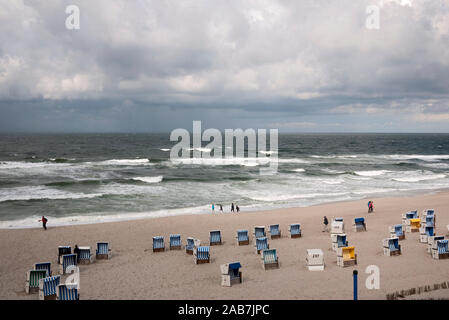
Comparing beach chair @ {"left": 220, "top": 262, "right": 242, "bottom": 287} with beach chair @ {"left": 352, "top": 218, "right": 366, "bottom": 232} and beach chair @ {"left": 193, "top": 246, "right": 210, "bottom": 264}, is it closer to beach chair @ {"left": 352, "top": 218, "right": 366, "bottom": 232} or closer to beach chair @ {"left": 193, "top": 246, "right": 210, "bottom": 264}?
beach chair @ {"left": 193, "top": 246, "right": 210, "bottom": 264}

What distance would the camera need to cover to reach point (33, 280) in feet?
36.7

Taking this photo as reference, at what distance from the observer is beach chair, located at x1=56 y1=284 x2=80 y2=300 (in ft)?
32.2

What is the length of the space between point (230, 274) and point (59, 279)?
514cm

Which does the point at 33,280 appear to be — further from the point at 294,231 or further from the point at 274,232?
the point at 294,231

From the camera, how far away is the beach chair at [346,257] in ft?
40.8

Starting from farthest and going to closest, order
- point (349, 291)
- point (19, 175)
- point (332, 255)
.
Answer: point (19, 175)
point (332, 255)
point (349, 291)

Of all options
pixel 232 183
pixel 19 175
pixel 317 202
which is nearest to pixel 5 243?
pixel 317 202

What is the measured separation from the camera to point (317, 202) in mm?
29219

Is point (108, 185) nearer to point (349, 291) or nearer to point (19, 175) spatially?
point (19, 175)

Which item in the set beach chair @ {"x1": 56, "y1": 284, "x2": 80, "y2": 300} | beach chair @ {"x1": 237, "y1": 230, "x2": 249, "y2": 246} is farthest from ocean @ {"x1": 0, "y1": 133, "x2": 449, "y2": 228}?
beach chair @ {"x1": 56, "y1": 284, "x2": 80, "y2": 300}

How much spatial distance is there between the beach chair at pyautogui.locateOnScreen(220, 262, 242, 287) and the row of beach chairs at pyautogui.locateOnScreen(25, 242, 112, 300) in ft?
13.9
